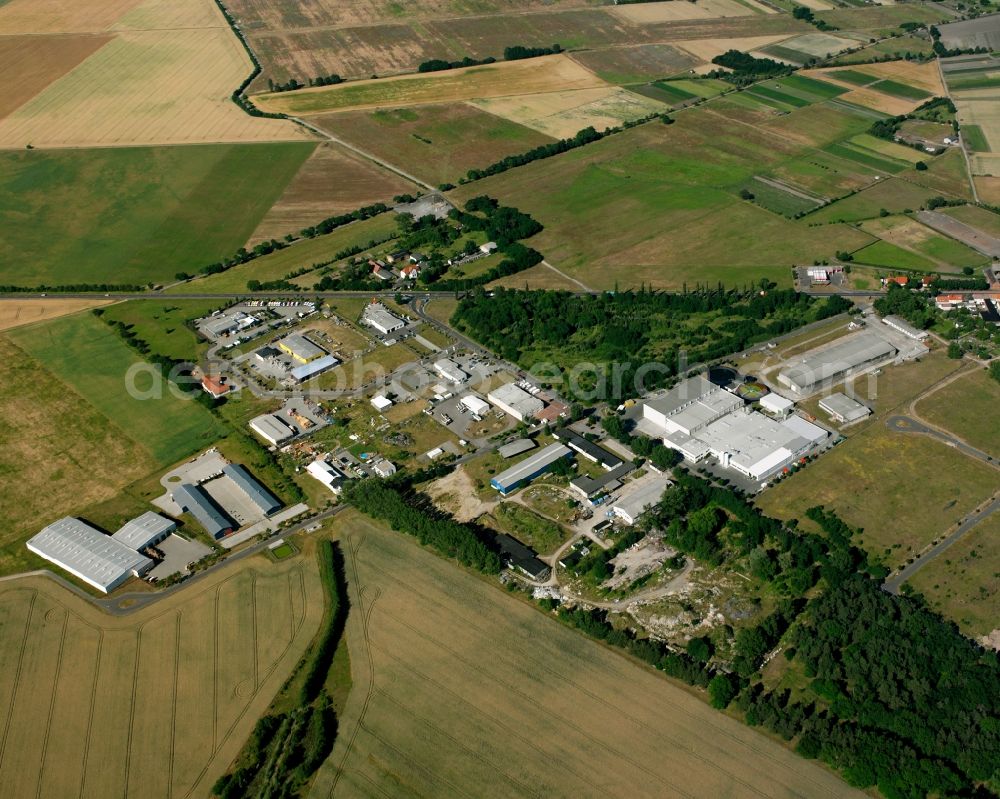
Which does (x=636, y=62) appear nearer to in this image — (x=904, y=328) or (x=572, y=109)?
(x=572, y=109)

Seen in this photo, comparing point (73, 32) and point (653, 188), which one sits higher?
point (73, 32)

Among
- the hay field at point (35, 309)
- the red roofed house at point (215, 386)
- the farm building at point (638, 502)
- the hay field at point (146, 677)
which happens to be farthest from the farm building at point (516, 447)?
the hay field at point (35, 309)

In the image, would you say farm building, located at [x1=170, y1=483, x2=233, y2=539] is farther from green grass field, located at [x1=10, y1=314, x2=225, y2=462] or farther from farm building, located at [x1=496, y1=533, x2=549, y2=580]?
farm building, located at [x1=496, y1=533, x2=549, y2=580]

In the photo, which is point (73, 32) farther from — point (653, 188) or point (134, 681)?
point (134, 681)

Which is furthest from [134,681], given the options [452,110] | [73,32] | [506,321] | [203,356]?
[73,32]

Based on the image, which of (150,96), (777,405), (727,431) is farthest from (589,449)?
(150,96)

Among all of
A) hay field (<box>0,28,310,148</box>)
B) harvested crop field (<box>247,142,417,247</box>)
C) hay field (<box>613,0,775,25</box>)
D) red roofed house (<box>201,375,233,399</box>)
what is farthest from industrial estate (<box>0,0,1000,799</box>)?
hay field (<box>613,0,775,25</box>)
